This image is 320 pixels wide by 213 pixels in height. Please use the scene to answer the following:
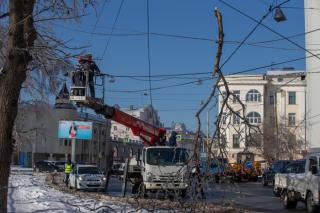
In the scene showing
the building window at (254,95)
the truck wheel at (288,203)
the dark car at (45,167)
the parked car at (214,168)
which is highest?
the building window at (254,95)

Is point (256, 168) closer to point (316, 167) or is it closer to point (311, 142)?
point (311, 142)

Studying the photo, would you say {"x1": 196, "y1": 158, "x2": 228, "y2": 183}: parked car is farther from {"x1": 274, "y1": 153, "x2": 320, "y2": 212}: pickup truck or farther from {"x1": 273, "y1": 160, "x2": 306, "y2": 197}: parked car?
{"x1": 273, "y1": 160, "x2": 306, "y2": 197}: parked car

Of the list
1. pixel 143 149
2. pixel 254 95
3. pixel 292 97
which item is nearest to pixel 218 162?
pixel 143 149

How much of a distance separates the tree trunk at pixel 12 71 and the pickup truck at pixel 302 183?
41.3ft

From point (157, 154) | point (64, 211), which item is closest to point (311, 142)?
point (157, 154)

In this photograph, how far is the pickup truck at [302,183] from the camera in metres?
19.9

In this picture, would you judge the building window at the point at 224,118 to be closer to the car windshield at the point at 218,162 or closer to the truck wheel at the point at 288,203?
the car windshield at the point at 218,162

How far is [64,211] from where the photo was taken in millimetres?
15086

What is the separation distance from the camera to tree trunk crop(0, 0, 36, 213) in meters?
9.66

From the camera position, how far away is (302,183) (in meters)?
21.3

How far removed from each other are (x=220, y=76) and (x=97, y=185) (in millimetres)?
26753

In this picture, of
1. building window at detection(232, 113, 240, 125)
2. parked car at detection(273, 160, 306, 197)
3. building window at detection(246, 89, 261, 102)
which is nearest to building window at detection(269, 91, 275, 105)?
building window at detection(246, 89, 261, 102)

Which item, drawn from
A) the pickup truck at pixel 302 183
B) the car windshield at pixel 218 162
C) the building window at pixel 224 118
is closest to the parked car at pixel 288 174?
the pickup truck at pixel 302 183

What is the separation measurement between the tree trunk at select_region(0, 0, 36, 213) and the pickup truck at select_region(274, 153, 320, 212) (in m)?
12.6
